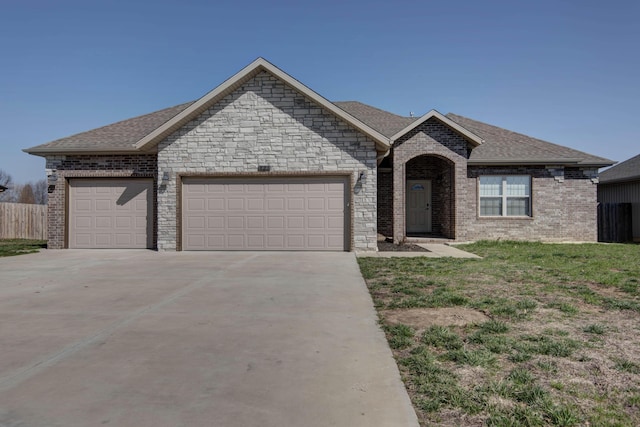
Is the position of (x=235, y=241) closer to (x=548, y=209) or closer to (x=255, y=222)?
(x=255, y=222)

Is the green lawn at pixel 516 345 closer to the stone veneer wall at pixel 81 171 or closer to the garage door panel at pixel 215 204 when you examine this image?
the garage door panel at pixel 215 204

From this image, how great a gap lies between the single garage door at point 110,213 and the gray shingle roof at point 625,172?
22847 mm

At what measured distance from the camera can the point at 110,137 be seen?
14680mm

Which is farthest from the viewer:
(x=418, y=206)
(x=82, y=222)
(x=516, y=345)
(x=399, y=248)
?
(x=418, y=206)

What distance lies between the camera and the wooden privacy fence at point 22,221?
69.2 ft

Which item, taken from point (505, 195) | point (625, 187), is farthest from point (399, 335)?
point (625, 187)

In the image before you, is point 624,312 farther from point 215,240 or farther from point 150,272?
point 215,240

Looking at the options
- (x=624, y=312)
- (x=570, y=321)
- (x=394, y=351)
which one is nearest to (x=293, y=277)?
(x=394, y=351)

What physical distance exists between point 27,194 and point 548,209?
6547 centimetres

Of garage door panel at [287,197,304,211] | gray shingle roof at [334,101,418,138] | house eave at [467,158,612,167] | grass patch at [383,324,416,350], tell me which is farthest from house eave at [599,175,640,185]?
grass patch at [383,324,416,350]

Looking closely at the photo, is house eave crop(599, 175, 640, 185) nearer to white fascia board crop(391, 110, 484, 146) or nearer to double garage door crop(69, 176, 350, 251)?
white fascia board crop(391, 110, 484, 146)

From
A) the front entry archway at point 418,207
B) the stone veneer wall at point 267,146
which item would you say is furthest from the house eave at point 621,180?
the stone veneer wall at point 267,146

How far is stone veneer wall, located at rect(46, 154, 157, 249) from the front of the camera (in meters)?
13.9

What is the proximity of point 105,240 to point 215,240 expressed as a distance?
14.0ft
